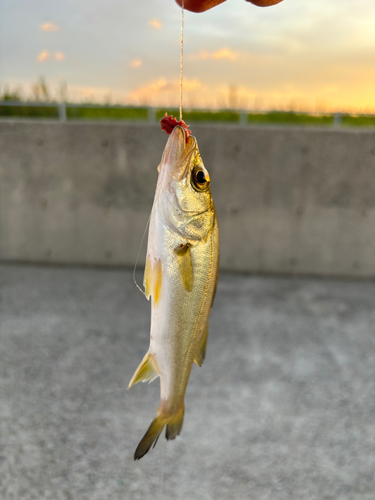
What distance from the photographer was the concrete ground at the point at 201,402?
2768mm

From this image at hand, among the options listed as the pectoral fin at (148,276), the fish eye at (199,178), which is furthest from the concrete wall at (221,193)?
the pectoral fin at (148,276)

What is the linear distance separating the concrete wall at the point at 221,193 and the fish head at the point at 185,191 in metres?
4.76

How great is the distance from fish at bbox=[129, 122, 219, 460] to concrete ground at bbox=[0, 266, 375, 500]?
110 centimetres

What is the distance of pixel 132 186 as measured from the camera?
6.43 meters

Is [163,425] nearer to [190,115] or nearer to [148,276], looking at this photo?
[148,276]

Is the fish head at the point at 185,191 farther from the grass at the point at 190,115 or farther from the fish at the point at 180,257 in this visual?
the grass at the point at 190,115

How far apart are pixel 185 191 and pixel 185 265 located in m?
0.29

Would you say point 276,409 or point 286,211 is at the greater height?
point 286,211

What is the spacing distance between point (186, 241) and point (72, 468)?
83.5 inches

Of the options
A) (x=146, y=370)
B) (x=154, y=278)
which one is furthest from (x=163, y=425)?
(x=154, y=278)

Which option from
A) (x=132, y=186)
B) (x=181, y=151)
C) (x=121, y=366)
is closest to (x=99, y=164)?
(x=132, y=186)

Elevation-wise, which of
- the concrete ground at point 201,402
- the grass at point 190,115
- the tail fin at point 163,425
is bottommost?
the concrete ground at point 201,402

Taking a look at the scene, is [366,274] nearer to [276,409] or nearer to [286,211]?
[286,211]

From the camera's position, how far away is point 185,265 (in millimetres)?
1535
